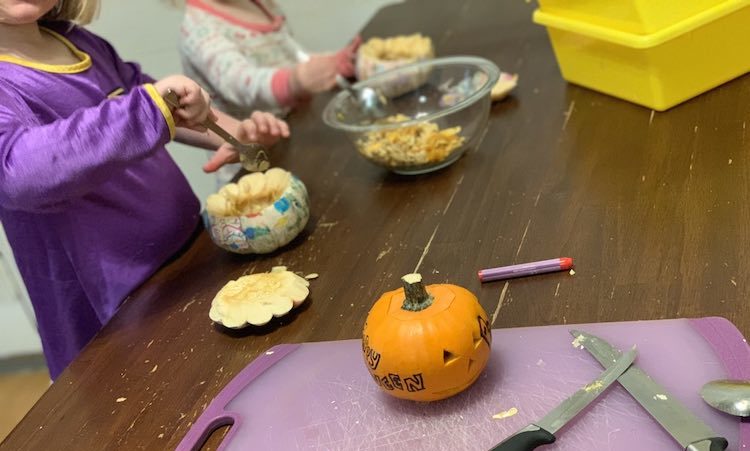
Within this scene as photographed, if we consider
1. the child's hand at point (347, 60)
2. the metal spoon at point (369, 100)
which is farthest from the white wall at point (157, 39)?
the metal spoon at point (369, 100)

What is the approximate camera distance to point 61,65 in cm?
96

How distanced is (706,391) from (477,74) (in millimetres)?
703

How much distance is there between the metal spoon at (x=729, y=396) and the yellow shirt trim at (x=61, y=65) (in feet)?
2.58

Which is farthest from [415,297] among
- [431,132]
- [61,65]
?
[61,65]

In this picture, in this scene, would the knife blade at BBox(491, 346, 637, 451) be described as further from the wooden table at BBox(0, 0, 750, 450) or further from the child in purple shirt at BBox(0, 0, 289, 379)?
the child in purple shirt at BBox(0, 0, 289, 379)

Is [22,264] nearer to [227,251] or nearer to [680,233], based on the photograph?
[227,251]

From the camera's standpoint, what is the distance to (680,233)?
2.47 feet

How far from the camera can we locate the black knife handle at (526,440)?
0.55 m

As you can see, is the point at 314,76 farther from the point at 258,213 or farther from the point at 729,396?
the point at 729,396

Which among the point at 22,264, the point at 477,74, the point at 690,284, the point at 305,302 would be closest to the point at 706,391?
the point at 690,284

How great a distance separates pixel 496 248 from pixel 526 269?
67mm

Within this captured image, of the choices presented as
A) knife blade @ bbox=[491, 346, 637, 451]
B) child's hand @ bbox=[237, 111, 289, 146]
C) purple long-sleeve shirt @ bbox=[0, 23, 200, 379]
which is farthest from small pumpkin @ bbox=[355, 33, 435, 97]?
knife blade @ bbox=[491, 346, 637, 451]

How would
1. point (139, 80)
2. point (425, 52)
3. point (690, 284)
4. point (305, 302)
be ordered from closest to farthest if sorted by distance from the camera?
point (690, 284) → point (305, 302) → point (139, 80) → point (425, 52)

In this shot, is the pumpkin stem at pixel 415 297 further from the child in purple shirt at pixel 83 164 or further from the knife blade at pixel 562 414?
the child in purple shirt at pixel 83 164
